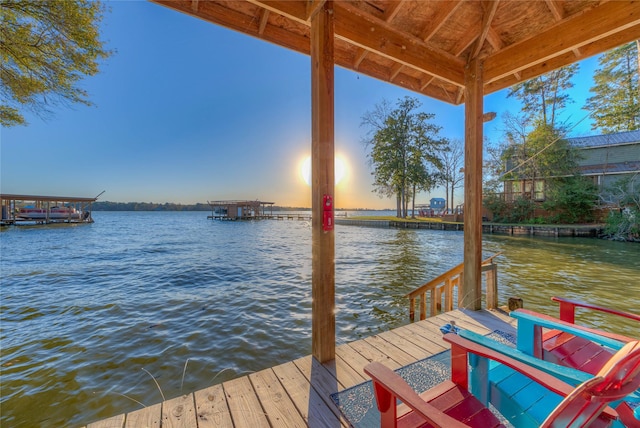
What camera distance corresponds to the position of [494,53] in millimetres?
2930

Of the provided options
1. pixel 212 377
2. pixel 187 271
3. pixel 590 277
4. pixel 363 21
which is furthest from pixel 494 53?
pixel 187 271

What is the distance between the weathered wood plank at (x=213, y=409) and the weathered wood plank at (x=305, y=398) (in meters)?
0.42

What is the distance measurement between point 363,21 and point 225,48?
26.6 ft

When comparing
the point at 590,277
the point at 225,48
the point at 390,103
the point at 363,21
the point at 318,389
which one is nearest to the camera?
the point at 318,389

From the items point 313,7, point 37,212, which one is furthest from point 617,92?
point 37,212

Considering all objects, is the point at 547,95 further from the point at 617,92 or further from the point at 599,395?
the point at 599,395

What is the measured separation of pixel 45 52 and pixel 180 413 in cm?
653

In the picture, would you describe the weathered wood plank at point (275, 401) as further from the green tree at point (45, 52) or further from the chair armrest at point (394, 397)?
the green tree at point (45, 52)

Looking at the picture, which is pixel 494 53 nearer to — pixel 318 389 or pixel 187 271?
pixel 318 389

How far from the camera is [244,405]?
66.2 inches

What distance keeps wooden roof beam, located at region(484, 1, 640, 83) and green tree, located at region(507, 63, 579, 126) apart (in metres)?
22.8

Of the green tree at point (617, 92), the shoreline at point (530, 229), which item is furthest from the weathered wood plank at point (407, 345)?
the green tree at point (617, 92)

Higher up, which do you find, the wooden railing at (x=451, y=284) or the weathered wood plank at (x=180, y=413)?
the wooden railing at (x=451, y=284)

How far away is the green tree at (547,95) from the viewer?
1986 cm
